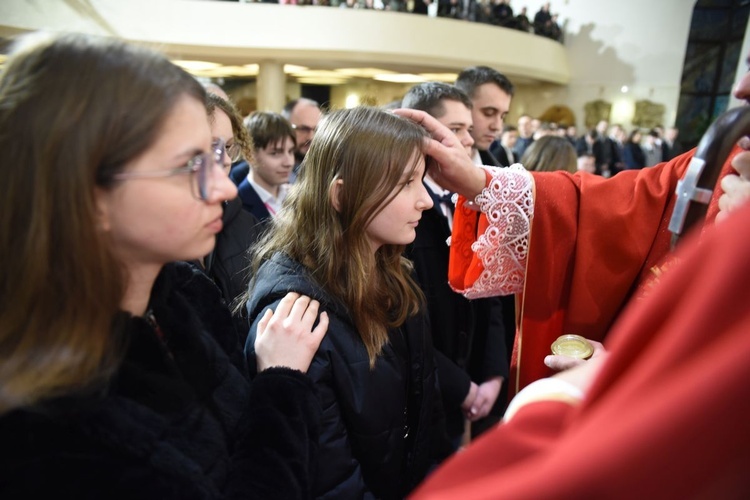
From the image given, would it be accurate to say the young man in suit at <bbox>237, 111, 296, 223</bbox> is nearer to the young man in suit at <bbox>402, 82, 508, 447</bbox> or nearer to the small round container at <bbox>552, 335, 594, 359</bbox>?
the young man in suit at <bbox>402, 82, 508, 447</bbox>

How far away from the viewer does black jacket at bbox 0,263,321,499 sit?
767 mm

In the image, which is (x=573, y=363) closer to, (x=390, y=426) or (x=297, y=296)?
(x=390, y=426)

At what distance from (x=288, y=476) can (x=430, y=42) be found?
1181 cm

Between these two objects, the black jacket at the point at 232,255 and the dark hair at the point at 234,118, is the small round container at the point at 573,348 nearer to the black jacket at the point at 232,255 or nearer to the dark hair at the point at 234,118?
the black jacket at the point at 232,255

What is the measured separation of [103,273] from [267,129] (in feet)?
8.16

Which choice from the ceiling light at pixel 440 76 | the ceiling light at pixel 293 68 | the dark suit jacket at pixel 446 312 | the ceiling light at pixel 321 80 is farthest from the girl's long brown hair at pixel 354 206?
the ceiling light at pixel 321 80

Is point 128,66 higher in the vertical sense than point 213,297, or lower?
higher

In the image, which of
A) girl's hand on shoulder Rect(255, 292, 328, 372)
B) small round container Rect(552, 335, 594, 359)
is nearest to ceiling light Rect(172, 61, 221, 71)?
girl's hand on shoulder Rect(255, 292, 328, 372)

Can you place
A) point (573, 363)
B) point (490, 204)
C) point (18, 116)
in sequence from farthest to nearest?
point (490, 204) → point (573, 363) → point (18, 116)

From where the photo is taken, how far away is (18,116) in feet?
2.55

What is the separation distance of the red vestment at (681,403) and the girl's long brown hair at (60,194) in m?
0.75

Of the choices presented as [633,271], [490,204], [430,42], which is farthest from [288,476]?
[430,42]

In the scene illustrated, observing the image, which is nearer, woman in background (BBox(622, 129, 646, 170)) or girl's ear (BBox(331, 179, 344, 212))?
girl's ear (BBox(331, 179, 344, 212))

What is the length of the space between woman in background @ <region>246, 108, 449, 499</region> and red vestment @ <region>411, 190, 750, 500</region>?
35.5 inches
